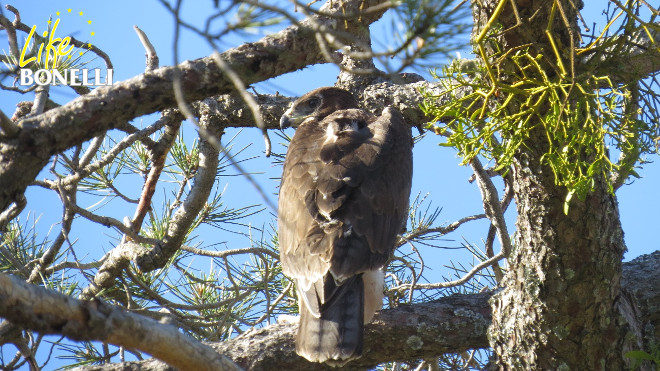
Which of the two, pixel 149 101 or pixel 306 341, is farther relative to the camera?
pixel 306 341

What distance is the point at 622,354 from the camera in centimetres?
301

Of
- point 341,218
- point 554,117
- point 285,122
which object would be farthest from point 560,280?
point 285,122

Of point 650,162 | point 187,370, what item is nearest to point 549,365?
point 650,162

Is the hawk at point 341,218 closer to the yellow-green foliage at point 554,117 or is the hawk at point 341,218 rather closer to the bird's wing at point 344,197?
the bird's wing at point 344,197

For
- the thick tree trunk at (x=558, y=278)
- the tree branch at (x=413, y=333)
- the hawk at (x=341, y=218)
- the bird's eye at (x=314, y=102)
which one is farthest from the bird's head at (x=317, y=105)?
the thick tree trunk at (x=558, y=278)

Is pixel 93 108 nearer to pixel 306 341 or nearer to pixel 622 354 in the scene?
pixel 306 341

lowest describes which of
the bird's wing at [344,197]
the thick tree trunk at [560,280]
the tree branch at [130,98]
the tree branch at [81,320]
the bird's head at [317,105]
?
the tree branch at [81,320]

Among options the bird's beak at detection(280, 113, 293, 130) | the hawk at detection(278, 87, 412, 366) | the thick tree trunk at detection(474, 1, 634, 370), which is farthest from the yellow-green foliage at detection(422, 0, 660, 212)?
the bird's beak at detection(280, 113, 293, 130)

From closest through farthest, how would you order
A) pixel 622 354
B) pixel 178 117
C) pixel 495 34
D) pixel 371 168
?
pixel 495 34, pixel 622 354, pixel 371 168, pixel 178 117

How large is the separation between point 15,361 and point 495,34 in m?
2.61

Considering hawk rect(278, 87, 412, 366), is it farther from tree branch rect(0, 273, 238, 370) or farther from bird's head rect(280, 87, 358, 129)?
tree branch rect(0, 273, 238, 370)

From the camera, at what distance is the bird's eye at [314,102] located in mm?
4760

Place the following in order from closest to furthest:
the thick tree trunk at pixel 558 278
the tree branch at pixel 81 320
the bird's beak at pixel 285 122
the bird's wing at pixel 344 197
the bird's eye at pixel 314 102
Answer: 1. the tree branch at pixel 81 320
2. the thick tree trunk at pixel 558 278
3. the bird's wing at pixel 344 197
4. the bird's beak at pixel 285 122
5. the bird's eye at pixel 314 102

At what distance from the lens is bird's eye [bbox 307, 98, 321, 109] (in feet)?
15.6
